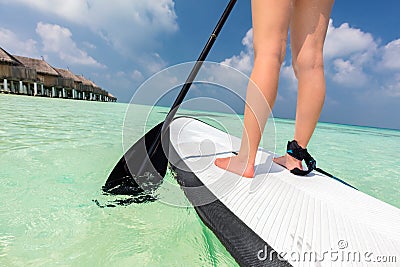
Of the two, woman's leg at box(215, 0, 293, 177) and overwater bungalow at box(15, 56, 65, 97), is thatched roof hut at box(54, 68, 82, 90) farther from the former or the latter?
woman's leg at box(215, 0, 293, 177)

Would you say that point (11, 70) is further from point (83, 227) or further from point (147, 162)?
point (83, 227)

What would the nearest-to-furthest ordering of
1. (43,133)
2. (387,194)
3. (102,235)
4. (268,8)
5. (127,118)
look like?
1. (102,235)
2. (268,8)
3. (127,118)
4. (387,194)
5. (43,133)

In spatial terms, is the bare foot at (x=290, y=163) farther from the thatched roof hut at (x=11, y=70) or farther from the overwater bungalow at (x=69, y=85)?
the overwater bungalow at (x=69, y=85)

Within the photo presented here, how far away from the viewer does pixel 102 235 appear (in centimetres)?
84

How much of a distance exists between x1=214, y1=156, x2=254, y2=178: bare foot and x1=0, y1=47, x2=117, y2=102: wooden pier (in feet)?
77.2

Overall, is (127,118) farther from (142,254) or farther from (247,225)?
(247,225)

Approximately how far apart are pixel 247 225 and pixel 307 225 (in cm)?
16

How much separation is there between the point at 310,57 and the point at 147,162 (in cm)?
99

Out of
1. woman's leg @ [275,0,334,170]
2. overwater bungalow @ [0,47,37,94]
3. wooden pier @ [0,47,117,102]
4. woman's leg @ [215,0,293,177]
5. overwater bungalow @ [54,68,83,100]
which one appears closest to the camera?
woman's leg @ [215,0,293,177]

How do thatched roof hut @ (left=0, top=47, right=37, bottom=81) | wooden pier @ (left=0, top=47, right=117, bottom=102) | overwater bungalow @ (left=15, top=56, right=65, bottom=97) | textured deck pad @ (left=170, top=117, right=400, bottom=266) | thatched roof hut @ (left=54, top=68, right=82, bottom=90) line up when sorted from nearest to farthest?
textured deck pad @ (left=170, top=117, right=400, bottom=266) → thatched roof hut @ (left=0, top=47, right=37, bottom=81) → wooden pier @ (left=0, top=47, right=117, bottom=102) → overwater bungalow @ (left=15, top=56, right=65, bottom=97) → thatched roof hut @ (left=54, top=68, right=82, bottom=90)

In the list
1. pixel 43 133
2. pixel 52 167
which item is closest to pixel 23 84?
pixel 43 133

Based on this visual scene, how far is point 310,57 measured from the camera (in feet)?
3.65

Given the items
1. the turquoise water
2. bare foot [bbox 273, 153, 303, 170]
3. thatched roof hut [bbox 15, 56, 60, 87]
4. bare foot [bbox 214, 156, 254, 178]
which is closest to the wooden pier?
thatched roof hut [bbox 15, 56, 60, 87]

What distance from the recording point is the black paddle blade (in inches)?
47.5
